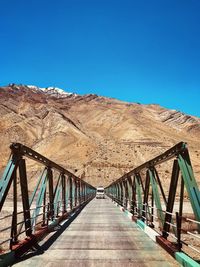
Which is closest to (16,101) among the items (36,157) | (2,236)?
(2,236)

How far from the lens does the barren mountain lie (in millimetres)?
104000

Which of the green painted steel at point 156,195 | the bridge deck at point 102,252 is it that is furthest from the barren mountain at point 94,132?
the bridge deck at point 102,252

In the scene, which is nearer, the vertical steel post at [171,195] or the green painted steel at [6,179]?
the green painted steel at [6,179]

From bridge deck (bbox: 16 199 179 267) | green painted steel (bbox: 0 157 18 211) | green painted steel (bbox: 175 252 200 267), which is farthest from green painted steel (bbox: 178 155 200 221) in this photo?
green painted steel (bbox: 0 157 18 211)

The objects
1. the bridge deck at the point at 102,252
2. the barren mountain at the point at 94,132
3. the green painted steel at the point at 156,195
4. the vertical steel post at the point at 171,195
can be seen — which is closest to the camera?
the bridge deck at the point at 102,252

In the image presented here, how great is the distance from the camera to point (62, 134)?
116812 millimetres

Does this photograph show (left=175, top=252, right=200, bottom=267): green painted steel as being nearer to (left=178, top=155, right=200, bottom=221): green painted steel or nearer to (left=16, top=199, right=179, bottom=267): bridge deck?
(left=16, top=199, right=179, bottom=267): bridge deck

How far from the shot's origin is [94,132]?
14238cm

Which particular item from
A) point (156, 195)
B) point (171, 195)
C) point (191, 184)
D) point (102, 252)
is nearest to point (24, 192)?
point (102, 252)

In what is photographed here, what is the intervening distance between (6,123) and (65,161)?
3246 cm

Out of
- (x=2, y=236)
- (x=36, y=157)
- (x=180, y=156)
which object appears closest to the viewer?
(x=180, y=156)

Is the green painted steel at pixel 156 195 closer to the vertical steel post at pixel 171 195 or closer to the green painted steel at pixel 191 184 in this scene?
the vertical steel post at pixel 171 195

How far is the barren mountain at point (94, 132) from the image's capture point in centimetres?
10400

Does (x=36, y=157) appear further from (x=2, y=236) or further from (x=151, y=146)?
(x=151, y=146)
